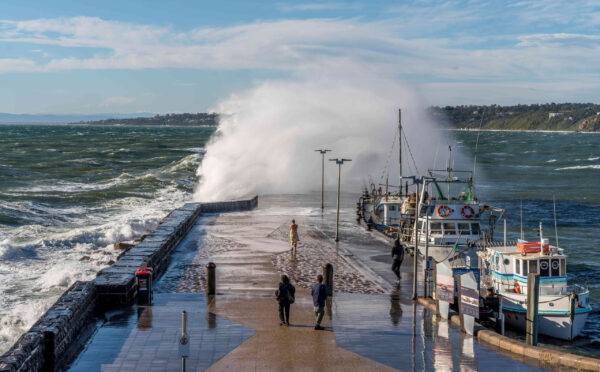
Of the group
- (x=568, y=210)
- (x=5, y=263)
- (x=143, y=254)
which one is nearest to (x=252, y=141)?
(x=568, y=210)

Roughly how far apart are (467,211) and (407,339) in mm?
14811

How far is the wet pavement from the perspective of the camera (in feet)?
41.2

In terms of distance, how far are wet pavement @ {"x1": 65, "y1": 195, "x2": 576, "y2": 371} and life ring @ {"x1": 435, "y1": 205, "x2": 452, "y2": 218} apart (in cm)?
483

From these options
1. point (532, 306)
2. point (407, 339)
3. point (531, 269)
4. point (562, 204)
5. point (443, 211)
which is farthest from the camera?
point (562, 204)

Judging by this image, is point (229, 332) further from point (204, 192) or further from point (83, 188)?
point (83, 188)

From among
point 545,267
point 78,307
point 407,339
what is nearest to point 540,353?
point 407,339

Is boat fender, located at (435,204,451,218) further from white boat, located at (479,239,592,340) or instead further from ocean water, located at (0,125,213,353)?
ocean water, located at (0,125,213,353)

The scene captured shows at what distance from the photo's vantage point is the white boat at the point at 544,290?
64.0 ft

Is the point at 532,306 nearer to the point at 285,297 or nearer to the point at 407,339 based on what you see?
the point at 407,339

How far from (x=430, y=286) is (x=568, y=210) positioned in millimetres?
35724

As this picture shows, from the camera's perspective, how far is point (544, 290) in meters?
20.0

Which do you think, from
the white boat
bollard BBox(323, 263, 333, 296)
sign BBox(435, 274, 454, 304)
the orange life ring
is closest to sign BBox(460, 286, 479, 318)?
sign BBox(435, 274, 454, 304)

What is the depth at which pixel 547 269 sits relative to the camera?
20.2 meters

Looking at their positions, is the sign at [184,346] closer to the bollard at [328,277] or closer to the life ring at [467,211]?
the bollard at [328,277]
